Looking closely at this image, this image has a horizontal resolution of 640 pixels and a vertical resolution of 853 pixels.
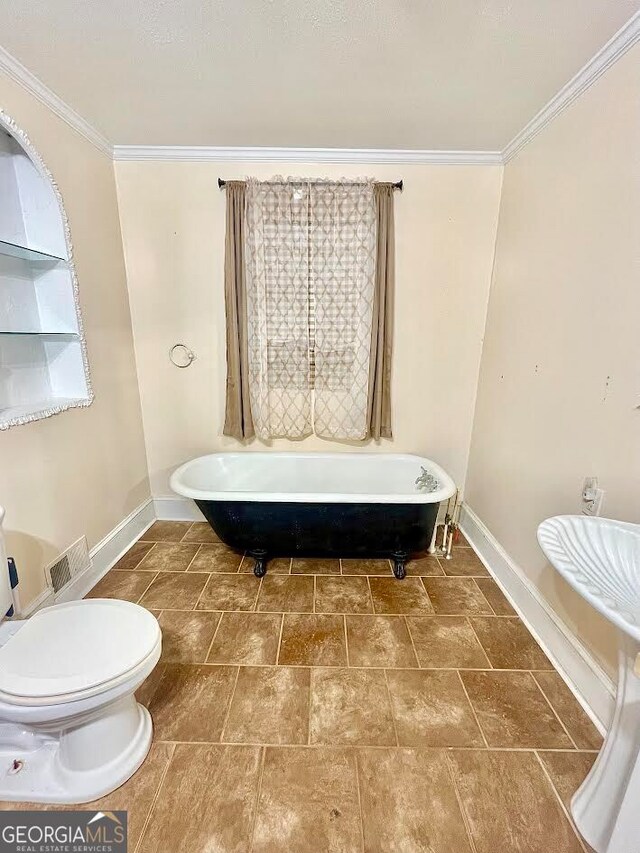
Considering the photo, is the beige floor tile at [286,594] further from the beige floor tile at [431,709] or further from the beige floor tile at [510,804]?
the beige floor tile at [510,804]

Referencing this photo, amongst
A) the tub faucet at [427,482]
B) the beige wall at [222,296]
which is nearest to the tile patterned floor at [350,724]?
the tub faucet at [427,482]

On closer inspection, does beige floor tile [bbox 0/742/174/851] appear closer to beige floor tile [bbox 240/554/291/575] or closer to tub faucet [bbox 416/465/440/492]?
beige floor tile [bbox 240/554/291/575]

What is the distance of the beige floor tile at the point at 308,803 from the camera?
39.1 inches

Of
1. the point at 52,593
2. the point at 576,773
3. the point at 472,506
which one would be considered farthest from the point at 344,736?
the point at 472,506

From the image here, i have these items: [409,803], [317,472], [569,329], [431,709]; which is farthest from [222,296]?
[409,803]

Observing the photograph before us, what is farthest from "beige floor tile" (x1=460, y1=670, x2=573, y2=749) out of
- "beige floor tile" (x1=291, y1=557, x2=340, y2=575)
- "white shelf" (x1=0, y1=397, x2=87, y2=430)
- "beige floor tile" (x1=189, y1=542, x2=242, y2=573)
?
"white shelf" (x1=0, y1=397, x2=87, y2=430)

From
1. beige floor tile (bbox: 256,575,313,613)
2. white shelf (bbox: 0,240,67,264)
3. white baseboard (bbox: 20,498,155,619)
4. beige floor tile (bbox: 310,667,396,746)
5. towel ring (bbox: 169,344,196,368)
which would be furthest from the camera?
towel ring (bbox: 169,344,196,368)

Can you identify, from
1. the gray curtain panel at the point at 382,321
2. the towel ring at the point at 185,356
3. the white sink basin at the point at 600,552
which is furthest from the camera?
the towel ring at the point at 185,356

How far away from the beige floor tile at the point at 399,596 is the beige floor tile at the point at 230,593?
2.21 feet

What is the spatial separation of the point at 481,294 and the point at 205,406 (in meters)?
2.06

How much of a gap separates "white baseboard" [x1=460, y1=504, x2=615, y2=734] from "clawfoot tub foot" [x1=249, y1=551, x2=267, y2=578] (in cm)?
139

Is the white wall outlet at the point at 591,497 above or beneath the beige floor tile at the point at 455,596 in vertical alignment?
above

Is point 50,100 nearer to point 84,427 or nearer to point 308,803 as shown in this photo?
point 84,427

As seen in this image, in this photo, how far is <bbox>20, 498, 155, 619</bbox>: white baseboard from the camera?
67.0 inches
